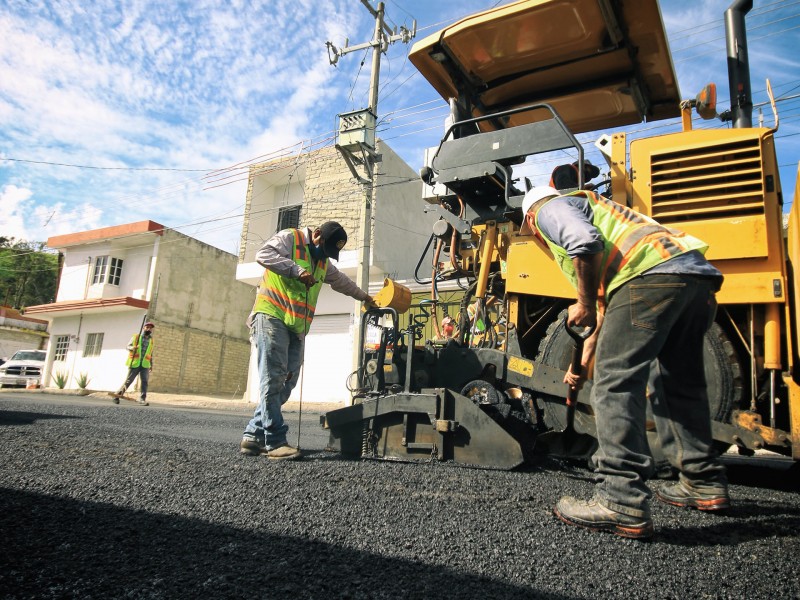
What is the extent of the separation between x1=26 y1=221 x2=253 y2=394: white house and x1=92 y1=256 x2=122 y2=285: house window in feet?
0.12

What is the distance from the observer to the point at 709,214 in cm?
314

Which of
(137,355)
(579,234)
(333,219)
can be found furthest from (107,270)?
(579,234)

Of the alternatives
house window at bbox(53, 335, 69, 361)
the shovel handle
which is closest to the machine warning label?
the shovel handle

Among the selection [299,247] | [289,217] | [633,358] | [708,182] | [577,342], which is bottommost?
[633,358]

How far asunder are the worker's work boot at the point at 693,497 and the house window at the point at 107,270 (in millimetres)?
23463

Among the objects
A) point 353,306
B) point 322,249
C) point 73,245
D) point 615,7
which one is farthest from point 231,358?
point 615,7

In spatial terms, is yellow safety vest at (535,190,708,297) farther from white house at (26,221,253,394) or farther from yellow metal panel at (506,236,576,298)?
white house at (26,221,253,394)

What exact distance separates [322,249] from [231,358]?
21180mm

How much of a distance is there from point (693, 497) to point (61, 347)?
25505mm

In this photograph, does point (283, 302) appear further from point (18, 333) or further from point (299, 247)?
point (18, 333)

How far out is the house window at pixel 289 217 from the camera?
19.8 metres

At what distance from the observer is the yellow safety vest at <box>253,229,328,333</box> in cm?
385

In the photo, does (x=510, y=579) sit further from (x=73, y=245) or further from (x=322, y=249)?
(x=73, y=245)

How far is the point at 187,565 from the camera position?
154 cm
